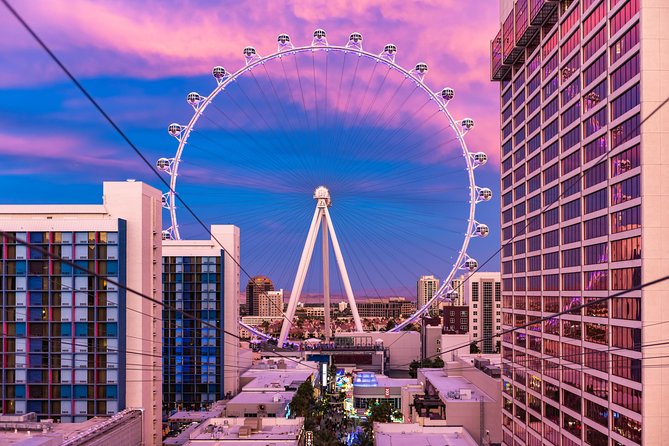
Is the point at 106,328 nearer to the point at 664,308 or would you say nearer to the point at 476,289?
the point at 664,308

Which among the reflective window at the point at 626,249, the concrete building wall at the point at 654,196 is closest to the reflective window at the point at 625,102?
the concrete building wall at the point at 654,196

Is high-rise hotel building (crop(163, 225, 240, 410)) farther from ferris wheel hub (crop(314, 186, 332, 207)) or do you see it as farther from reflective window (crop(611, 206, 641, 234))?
reflective window (crop(611, 206, 641, 234))

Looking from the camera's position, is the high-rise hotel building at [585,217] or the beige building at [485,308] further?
the beige building at [485,308]

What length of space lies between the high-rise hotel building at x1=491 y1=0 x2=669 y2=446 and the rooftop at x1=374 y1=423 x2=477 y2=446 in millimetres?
3337

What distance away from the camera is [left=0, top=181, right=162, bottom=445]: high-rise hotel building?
31.7m

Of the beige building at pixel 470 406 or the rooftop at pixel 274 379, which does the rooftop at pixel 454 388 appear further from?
the rooftop at pixel 274 379

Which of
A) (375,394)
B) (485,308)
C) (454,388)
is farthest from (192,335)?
(485,308)

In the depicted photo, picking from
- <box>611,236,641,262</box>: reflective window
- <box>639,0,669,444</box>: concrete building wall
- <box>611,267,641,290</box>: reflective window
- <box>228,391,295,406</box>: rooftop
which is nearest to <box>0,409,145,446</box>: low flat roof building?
<box>228,391,295,406</box>: rooftop

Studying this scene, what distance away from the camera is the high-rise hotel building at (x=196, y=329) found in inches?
2110

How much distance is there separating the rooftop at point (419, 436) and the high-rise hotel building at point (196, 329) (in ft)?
74.0

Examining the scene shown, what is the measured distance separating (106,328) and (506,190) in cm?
2227

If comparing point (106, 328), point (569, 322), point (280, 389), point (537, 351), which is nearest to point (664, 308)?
Result: point (569, 322)

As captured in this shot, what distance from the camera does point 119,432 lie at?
2917 cm

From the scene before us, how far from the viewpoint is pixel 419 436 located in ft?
105
